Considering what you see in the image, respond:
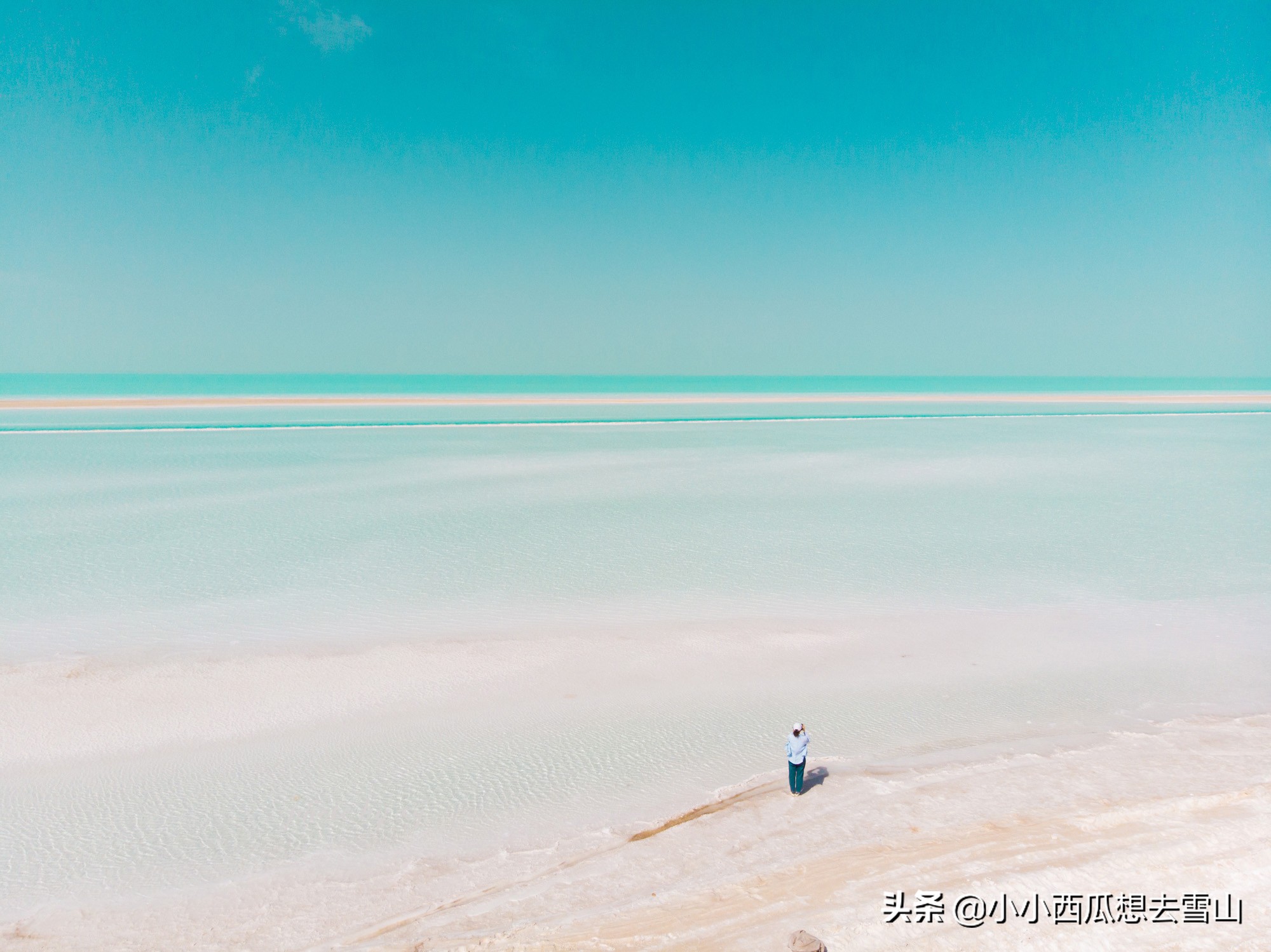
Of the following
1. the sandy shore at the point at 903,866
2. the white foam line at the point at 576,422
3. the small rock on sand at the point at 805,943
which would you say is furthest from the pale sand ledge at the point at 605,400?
the small rock on sand at the point at 805,943

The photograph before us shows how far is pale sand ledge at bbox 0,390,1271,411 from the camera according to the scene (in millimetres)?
57531

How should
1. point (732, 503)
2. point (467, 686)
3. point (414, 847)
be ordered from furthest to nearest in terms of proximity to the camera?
point (732, 503) → point (467, 686) → point (414, 847)

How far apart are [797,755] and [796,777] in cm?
25

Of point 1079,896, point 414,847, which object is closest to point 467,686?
point 414,847

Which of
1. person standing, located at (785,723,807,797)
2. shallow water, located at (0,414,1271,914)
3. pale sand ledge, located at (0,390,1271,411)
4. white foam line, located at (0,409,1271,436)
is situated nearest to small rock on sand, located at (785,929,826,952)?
person standing, located at (785,723,807,797)

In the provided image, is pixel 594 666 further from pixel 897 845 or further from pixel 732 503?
pixel 732 503

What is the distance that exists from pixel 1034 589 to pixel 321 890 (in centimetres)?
1102

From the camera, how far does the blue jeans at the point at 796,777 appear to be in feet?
20.9

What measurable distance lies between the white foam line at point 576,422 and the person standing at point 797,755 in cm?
3678

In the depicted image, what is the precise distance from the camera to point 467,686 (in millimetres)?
8922

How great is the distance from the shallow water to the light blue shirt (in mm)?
777

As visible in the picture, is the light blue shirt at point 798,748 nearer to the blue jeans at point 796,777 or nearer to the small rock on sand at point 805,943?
the blue jeans at point 796,777

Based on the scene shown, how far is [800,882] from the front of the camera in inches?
204

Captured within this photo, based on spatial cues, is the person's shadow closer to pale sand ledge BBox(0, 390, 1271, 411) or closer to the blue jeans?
the blue jeans
